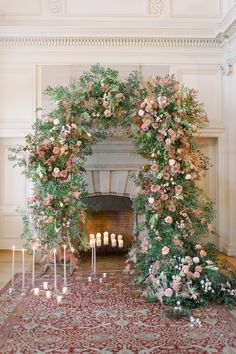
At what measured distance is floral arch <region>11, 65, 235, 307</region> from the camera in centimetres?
377

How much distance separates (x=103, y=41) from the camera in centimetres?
591

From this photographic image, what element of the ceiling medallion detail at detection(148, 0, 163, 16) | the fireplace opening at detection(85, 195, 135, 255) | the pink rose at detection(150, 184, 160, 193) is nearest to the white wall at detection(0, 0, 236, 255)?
the ceiling medallion detail at detection(148, 0, 163, 16)

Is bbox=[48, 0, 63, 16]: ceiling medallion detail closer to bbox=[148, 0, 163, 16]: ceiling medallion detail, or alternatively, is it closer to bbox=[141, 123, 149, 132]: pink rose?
bbox=[148, 0, 163, 16]: ceiling medallion detail

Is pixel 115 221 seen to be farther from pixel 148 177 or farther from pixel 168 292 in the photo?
pixel 168 292

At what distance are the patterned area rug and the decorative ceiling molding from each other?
12.8 feet

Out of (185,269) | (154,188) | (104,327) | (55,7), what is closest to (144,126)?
(154,188)

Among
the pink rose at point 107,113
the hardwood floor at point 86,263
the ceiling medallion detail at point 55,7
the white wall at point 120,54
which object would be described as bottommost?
the hardwood floor at point 86,263

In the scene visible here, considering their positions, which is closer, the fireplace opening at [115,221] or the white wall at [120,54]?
the white wall at [120,54]

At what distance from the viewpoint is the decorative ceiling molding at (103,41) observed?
588 centimetres

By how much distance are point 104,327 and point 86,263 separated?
8.14ft

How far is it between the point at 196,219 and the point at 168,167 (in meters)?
0.66

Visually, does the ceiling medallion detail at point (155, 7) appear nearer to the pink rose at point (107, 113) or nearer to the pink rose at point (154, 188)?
the pink rose at point (107, 113)

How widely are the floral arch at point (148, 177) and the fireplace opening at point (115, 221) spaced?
1346 millimetres

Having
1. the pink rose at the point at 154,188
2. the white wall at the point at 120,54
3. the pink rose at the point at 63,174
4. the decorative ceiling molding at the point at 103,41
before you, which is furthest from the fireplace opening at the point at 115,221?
the decorative ceiling molding at the point at 103,41
